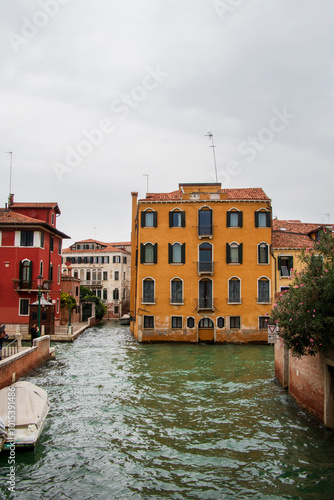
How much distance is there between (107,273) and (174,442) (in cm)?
5490

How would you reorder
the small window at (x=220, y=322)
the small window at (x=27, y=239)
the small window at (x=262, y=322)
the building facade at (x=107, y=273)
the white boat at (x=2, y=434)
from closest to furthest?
1. the white boat at (x=2, y=434)
2. the small window at (x=262, y=322)
3. the small window at (x=220, y=322)
4. the small window at (x=27, y=239)
5. the building facade at (x=107, y=273)

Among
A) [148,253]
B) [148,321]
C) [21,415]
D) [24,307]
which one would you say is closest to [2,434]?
[21,415]

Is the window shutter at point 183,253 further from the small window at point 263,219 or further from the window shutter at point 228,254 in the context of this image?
the small window at point 263,219

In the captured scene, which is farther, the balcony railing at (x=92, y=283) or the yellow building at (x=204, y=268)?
the balcony railing at (x=92, y=283)

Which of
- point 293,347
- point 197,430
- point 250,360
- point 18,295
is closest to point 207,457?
point 197,430

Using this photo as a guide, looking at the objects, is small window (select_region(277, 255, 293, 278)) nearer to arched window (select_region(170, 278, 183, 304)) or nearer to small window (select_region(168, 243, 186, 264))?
small window (select_region(168, 243, 186, 264))

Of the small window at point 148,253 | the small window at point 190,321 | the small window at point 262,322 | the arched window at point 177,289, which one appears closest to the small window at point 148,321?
the arched window at point 177,289

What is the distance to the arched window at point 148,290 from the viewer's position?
99.7ft

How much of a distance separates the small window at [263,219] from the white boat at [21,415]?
21.5 m

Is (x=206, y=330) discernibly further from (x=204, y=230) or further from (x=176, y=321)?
(x=204, y=230)

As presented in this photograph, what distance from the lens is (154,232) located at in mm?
30516

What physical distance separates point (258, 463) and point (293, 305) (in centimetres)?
344

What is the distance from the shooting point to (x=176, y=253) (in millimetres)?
30469

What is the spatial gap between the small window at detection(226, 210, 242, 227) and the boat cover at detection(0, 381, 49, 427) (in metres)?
20.8
